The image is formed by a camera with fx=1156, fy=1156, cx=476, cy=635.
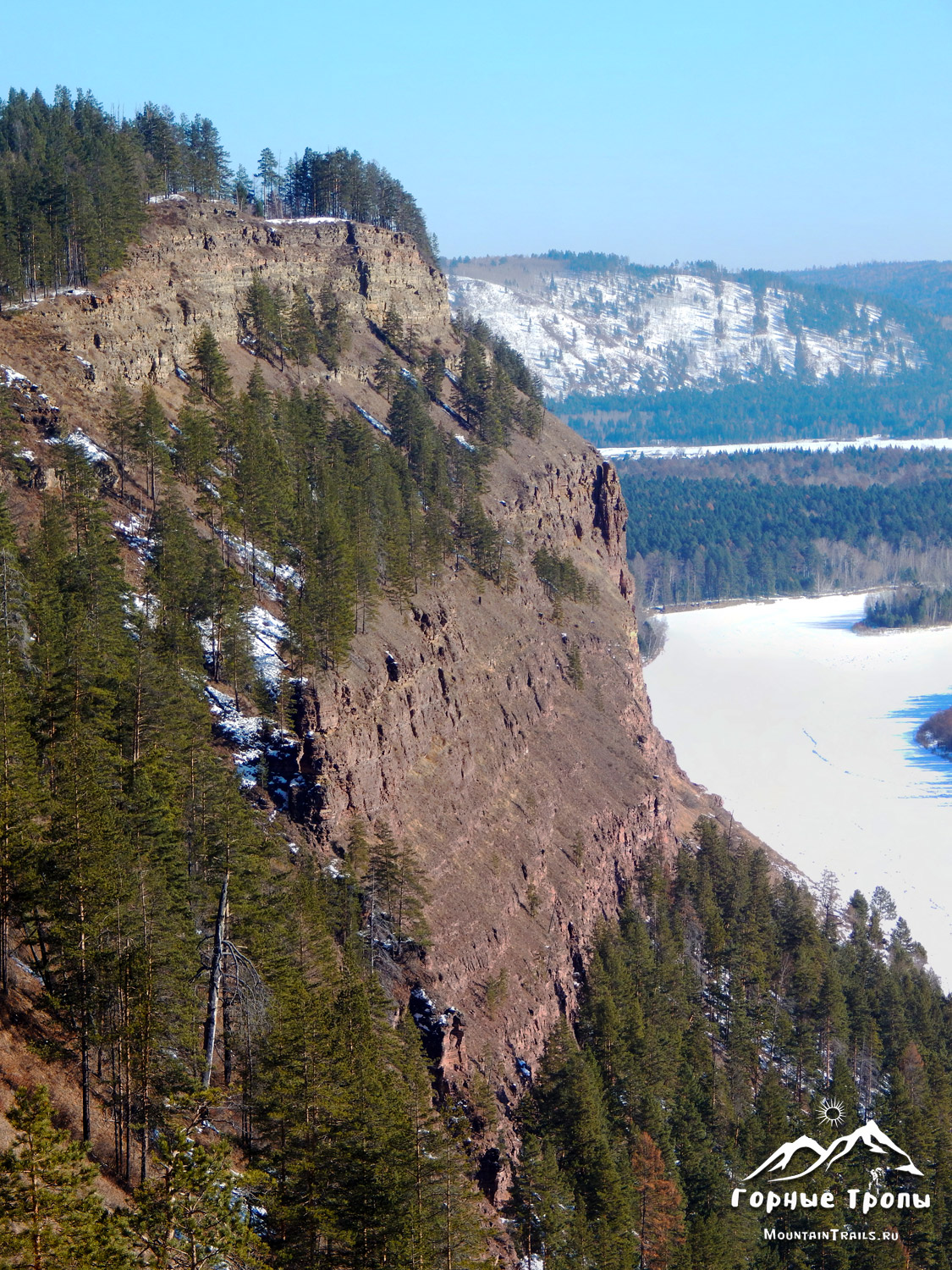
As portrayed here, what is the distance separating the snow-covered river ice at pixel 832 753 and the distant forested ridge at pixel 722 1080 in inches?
830

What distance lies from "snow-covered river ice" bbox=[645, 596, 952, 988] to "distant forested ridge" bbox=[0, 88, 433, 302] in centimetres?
7136

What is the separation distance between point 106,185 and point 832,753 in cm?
10972

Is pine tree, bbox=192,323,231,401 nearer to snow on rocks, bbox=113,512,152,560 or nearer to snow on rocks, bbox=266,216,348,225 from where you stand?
snow on rocks, bbox=113,512,152,560

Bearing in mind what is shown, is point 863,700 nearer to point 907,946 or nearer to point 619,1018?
point 907,946

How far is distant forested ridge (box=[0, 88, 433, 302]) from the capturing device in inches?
2719

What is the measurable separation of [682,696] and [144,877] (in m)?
139

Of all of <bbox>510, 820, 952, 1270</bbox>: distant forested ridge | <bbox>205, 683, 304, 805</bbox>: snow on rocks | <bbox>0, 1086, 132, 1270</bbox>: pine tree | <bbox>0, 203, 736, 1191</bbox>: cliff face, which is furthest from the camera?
<bbox>0, 203, 736, 1191</bbox>: cliff face

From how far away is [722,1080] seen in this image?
6253 cm

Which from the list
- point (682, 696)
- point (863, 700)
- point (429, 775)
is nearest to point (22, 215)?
point (429, 775)

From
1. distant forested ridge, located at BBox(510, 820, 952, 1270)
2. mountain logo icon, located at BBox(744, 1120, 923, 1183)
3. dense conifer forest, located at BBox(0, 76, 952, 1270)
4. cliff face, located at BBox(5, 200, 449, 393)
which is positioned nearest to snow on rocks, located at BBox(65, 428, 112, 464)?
dense conifer forest, located at BBox(0, 76, 952, 1270)

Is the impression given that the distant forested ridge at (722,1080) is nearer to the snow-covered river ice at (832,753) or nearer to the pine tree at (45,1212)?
the snow-covered river ice at (832,753)

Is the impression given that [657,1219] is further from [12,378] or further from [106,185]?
[106,185]

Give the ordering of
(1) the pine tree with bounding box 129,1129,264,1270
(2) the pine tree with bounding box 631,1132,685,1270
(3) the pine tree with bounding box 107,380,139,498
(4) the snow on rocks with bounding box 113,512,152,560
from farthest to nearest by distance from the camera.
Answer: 1. (3) the pine tree with bounding box 107,380,139,498
2. (4) the snow on rocks with bounding box 113,512,152,560
3. (2) the pine tree with bounding box 631,1132,685,1270
4. (1) the pine tree with bounding box 129,1129,264,1270

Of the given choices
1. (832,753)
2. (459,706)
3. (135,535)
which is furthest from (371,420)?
(832,753)
